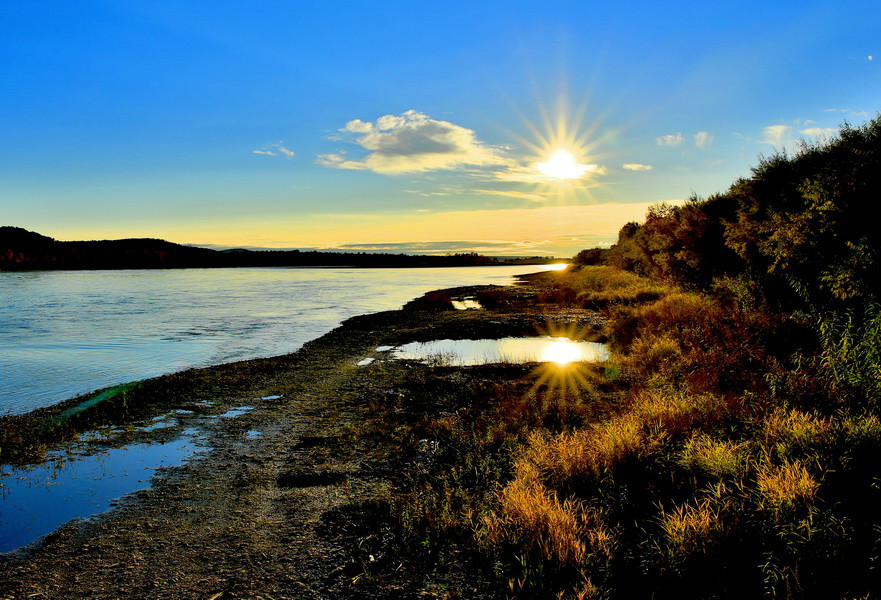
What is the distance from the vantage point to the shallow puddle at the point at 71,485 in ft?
22.3

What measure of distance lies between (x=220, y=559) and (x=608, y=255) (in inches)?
3119

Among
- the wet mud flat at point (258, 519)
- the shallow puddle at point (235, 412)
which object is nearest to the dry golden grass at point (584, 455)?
the wet mud flat at point (258, 519)

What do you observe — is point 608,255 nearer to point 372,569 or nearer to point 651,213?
point 651,213

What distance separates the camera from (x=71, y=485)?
8.16 meters

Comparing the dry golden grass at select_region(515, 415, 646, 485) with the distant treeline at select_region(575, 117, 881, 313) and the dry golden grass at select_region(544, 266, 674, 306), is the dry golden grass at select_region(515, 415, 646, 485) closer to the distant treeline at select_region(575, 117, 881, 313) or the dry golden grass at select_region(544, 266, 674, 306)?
the distant treeline at select_region(575, 117, 881, 313)

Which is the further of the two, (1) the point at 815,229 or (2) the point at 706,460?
(1) the point at 815,229

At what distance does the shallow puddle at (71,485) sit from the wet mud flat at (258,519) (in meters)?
0.34

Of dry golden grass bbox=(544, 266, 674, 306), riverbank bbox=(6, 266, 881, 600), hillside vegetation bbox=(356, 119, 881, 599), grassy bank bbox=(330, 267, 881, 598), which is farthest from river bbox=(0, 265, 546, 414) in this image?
dry golden grass bbox=(544, 266, 674, 306)

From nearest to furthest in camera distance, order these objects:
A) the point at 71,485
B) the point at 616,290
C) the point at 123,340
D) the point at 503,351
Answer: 1. the point at 71,485
2. the point at 503,351
3. the point at 123,340
4. the point at 616,290

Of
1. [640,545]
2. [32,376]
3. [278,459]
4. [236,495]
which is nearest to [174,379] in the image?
[32,376]

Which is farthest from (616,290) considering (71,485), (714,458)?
(71,485)

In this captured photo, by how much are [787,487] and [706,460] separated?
1126 mm

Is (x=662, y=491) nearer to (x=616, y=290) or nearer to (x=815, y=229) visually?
(x=815, y=229)

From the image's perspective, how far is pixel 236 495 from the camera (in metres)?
7.60
